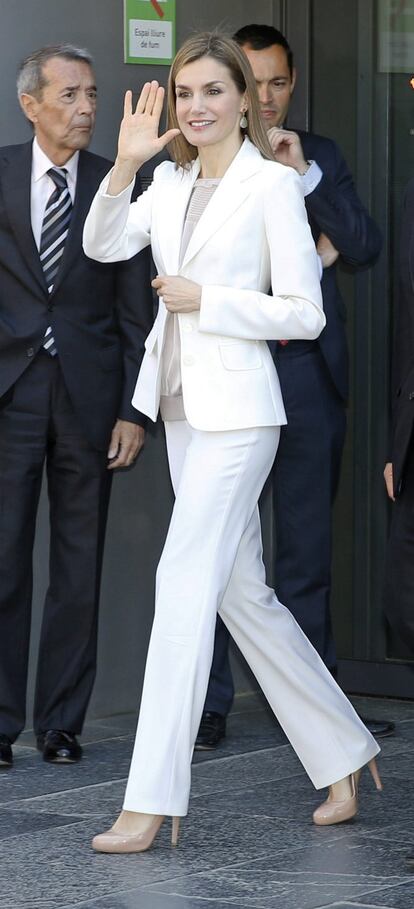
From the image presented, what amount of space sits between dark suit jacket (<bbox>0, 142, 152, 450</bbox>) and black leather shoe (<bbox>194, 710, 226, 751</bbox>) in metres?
1.04

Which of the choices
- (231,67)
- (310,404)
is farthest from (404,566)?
(310,404)

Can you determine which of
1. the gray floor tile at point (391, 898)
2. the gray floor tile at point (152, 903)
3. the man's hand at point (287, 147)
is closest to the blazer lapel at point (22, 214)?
the man's hand at point (287, 147)

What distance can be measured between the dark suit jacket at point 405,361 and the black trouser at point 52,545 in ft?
4.86

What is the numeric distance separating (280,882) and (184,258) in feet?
5.33

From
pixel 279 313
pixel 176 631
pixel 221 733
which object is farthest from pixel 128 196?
pixel 221 733

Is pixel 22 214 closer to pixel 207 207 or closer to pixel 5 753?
pixel 207 207

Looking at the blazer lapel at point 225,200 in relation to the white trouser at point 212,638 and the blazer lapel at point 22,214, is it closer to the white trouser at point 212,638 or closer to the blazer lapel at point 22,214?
the white trouser at point 212,638

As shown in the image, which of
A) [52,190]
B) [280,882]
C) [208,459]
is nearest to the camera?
[280,882]

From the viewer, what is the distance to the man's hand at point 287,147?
5.78 m

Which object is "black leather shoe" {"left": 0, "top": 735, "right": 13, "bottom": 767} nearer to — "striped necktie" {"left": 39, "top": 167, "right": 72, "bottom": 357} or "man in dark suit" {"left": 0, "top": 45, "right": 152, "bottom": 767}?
"man in dark suit" {"left": 0, "top": 45, "right": 152, "bottom": 767}

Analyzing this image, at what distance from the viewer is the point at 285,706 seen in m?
4.71

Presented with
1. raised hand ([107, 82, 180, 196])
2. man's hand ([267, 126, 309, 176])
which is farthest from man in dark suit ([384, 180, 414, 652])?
man's hand ([267, 126, 309, 176])

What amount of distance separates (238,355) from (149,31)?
89.3 inches

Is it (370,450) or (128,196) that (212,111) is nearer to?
(128,196)
